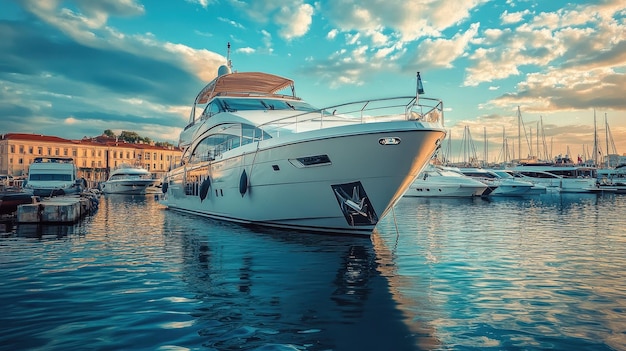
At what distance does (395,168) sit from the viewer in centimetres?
1118

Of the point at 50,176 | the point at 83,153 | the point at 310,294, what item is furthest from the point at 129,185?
the point at 83,153

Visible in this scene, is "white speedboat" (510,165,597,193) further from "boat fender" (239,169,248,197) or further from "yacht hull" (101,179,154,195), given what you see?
"yacht hull" (101,179,154,195)

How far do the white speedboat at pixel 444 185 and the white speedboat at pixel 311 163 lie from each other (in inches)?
980

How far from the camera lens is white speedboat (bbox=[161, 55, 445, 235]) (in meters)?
11.1

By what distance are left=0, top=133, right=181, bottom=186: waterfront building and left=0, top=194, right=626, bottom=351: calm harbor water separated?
78230 mm

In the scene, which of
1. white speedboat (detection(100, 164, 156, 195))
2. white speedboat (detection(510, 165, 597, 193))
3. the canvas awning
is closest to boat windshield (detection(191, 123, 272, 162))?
the canvas awning

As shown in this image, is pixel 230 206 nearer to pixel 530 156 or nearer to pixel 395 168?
pixel 395 168

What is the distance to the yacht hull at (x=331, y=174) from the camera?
11.0m

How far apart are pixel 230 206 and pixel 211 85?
867 cm

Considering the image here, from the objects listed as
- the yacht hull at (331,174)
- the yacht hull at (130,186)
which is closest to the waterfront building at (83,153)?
the yacht hull at (130,186)

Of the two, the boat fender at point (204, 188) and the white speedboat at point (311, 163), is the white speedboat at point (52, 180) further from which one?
the white speedboat at point (311, 163)

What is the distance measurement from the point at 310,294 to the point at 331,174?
5323 mm

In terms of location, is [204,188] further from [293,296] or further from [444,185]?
[444,185]

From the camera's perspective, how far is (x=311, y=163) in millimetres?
11945
